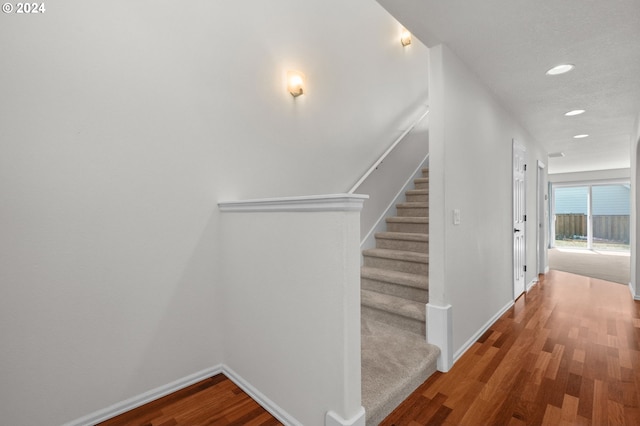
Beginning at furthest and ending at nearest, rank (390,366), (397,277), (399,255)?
(399,255)
(397,277)
(390,366)

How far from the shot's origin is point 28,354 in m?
1.42

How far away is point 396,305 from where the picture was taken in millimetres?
2459

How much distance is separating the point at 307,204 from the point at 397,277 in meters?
1.58

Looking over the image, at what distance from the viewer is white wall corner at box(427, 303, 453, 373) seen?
2074 mm

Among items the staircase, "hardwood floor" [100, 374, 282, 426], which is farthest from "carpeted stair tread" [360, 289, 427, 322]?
"hardwood floor" [100, 374, 282, 426]

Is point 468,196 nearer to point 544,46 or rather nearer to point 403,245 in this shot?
point 403,245

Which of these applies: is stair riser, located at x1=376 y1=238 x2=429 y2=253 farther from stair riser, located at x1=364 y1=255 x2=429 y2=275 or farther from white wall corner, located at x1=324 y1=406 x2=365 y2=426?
white wall corner, located at x1=324 y1=406 x2=365 y2=426

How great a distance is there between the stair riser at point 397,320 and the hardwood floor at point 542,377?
0.34 metres

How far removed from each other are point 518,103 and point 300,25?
2.44m

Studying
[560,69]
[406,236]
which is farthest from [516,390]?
[560,69]

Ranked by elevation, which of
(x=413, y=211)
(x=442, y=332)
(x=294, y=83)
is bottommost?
(x=442, y=332)

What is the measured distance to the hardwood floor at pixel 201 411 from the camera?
Result: 159 centimetres

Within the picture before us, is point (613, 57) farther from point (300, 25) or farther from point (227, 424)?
point (227, 424)

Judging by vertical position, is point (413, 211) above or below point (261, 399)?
above
